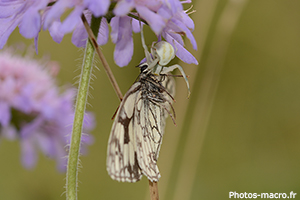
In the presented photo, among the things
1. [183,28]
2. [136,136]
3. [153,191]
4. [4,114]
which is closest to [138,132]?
[136,136]

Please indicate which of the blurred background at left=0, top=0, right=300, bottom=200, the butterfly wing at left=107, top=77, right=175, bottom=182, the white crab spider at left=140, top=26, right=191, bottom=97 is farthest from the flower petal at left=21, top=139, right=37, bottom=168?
the white crab spider at left=140, top=26, right=191, bottom=97

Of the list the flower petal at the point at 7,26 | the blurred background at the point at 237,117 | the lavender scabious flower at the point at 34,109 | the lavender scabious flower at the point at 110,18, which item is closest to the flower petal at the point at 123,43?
the lavender scabious flower at the point at 110,18

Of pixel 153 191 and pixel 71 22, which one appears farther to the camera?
pixel 153 191

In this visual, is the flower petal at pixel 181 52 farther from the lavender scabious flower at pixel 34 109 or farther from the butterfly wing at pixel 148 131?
the lavender scabious flower at pixel 34 109

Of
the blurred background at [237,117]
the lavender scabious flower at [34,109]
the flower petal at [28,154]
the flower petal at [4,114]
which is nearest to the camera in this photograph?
the flower petal at [4,114]

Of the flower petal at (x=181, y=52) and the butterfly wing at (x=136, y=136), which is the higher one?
the flower petal at (x=181, y=52)

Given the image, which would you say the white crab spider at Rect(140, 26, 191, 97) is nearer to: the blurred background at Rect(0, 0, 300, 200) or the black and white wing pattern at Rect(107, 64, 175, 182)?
the black and white wing pattern at Rect(107, 64, 175, 182)

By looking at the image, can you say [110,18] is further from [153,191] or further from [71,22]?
[153,191]
